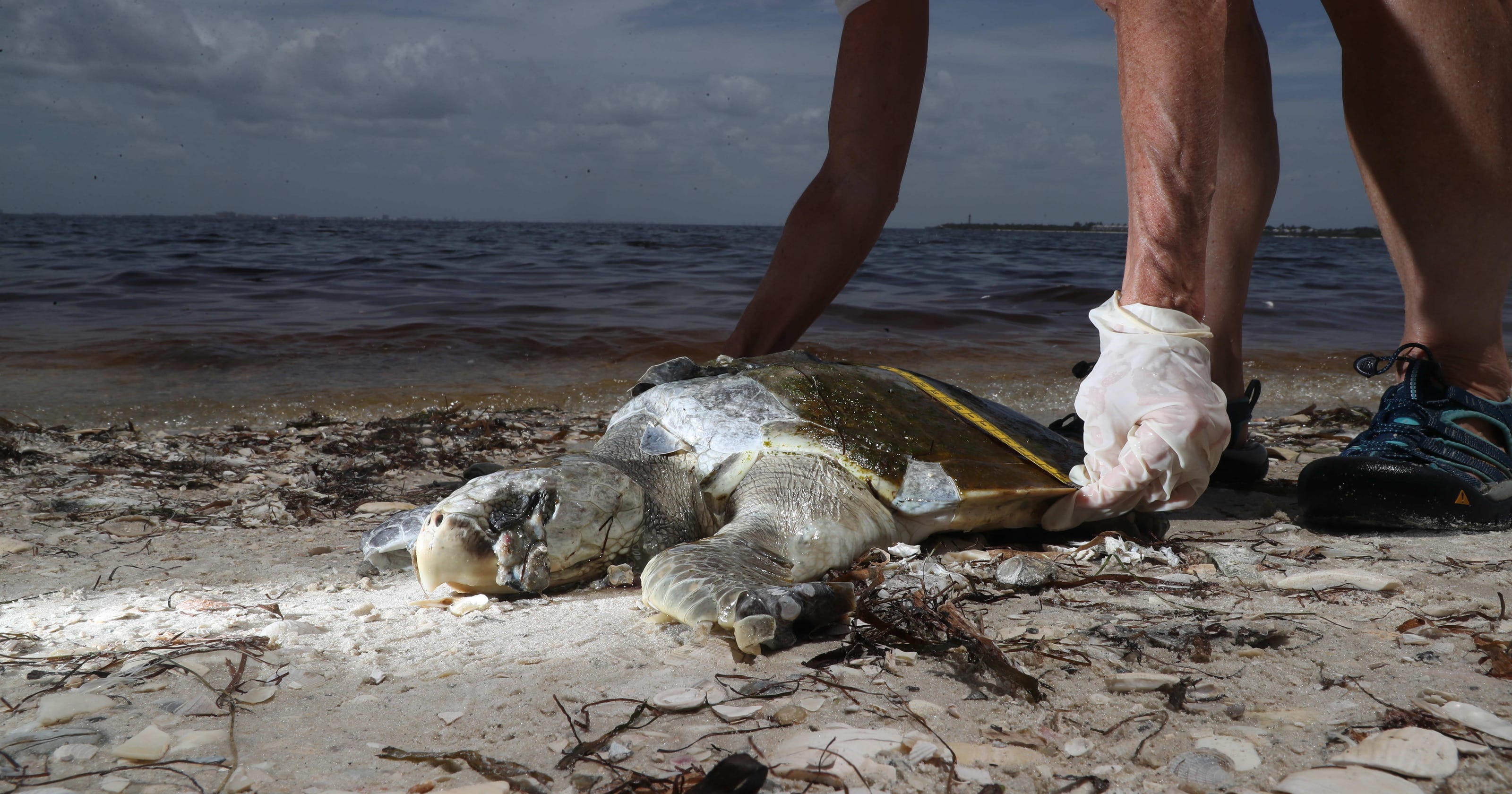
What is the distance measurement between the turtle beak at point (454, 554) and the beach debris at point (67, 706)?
24.3 inches

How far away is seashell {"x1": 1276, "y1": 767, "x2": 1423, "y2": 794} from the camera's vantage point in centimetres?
92

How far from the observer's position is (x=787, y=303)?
3.08m

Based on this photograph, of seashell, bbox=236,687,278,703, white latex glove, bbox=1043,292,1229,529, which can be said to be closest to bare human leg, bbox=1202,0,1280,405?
white latex glove, bbox=1043,292,1229,529

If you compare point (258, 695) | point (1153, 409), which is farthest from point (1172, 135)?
point (258, 695)

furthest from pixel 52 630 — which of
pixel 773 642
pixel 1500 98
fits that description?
pixel 1500 98

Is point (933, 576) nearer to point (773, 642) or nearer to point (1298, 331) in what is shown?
point (773, 642)

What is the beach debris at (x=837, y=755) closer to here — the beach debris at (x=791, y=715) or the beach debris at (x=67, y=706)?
the beach debris at (x=791, y=715)

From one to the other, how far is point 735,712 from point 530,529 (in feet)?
2.84

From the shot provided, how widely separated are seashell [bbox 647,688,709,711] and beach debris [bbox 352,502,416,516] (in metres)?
1.83

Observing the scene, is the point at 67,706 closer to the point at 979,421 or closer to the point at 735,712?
the point at 735,712

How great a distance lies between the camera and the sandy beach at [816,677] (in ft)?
3.39

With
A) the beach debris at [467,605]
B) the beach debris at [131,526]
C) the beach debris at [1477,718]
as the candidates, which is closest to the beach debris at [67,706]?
the beach debris at [467,605]

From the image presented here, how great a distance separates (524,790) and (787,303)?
2258mm

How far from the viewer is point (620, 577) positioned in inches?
79.9
